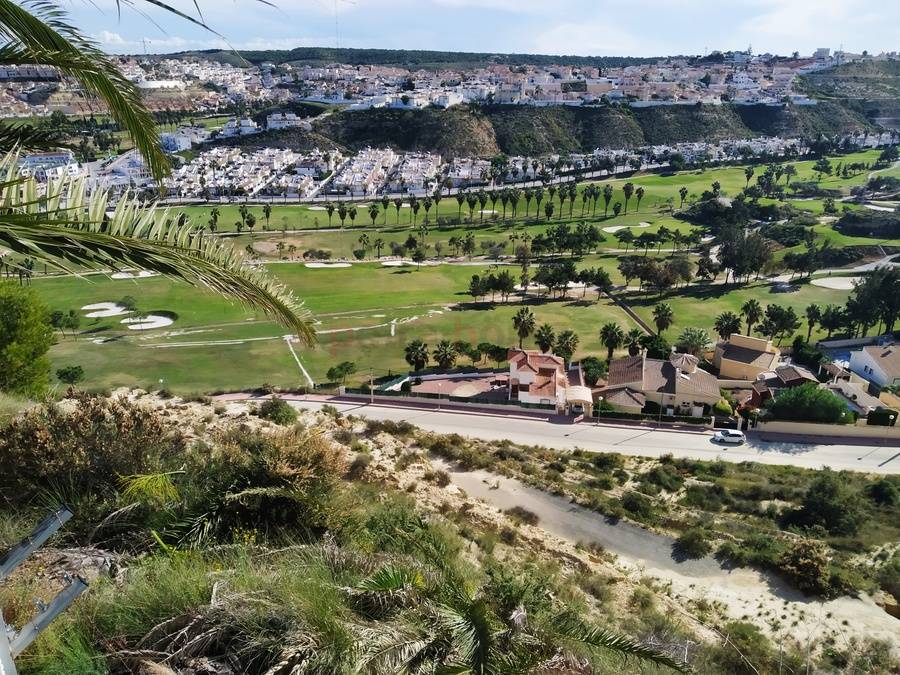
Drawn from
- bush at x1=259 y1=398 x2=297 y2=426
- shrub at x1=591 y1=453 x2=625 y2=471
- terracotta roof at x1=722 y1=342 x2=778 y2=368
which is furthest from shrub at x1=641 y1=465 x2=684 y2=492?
terracotta roof at x1=722 y1=342 x2=778 y2=368

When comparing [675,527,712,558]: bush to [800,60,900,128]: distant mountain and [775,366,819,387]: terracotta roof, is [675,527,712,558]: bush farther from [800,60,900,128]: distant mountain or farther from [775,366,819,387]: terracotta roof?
[800,60,900,128]: distant mountain

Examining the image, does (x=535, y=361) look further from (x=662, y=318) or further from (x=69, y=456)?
(x=69, y=456)

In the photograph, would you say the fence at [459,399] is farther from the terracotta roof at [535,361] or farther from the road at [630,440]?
the terracotta roof at [535,361]

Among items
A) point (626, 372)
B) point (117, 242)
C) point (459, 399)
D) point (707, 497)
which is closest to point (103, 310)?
point (459, 399)

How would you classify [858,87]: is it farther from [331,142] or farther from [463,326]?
[463,326]

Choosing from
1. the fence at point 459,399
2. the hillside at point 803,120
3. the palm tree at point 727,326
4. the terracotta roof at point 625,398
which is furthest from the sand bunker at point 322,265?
the hillside at point 803,120

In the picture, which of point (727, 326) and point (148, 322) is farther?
point (148, 322)
